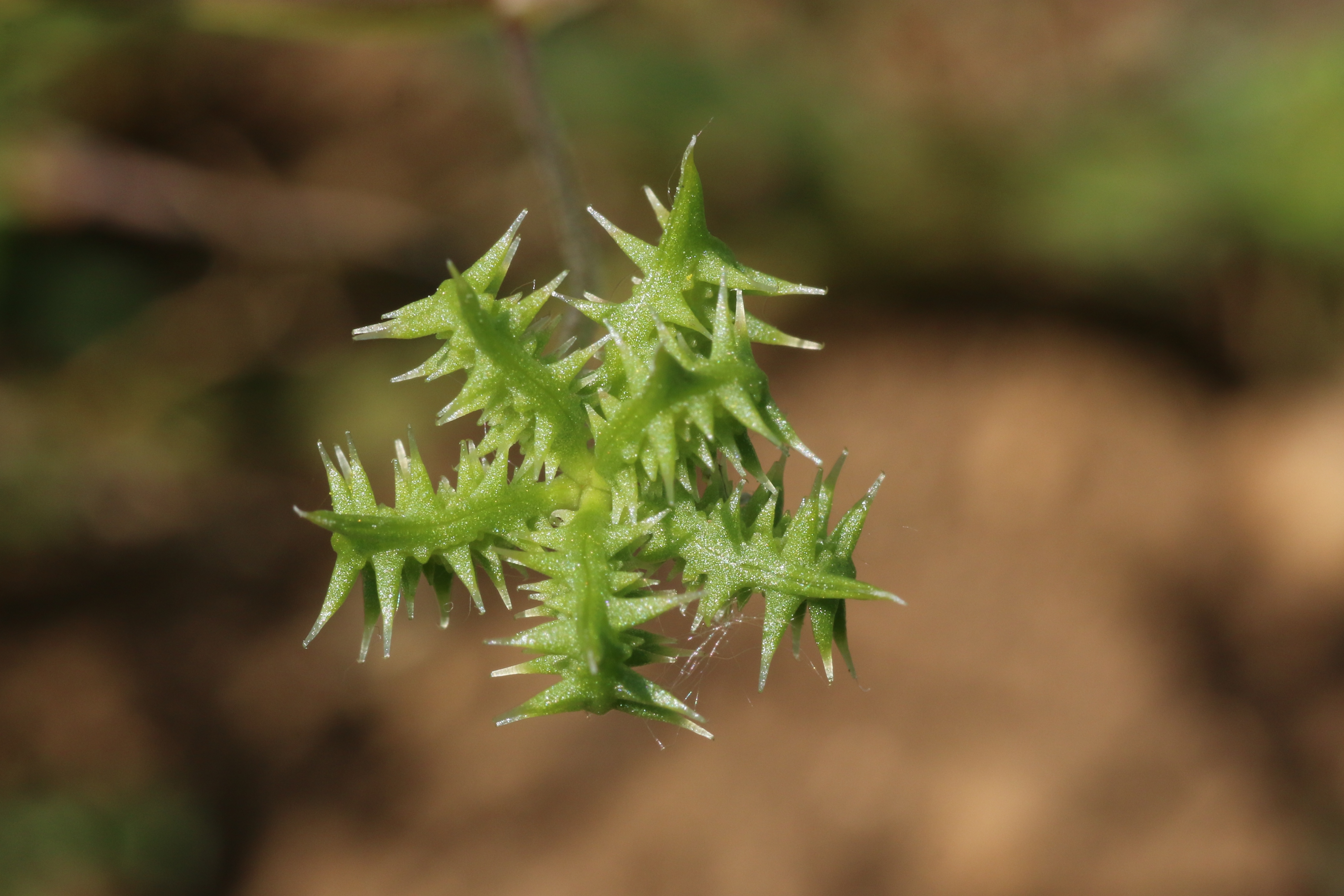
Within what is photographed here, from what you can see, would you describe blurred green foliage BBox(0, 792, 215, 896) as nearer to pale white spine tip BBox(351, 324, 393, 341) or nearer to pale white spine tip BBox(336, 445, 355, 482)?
pale white spine tip BBox(336, 445, 355, 482)

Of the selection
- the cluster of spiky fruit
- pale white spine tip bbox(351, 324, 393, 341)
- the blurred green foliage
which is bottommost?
the blurred green foliage

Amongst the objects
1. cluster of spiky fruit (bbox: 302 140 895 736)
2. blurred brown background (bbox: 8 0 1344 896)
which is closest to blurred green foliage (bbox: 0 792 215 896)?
blurred brown background (bbox: 8 0 1344 896)

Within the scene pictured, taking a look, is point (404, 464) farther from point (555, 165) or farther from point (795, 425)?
point (795, 425)

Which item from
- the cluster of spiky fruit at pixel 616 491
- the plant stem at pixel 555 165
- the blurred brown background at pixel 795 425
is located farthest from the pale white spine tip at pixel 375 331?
the blurred brown background at pixel 795 425

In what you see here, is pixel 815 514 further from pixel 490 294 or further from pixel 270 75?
pixel 270 75

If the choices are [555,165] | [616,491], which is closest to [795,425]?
[555,165]
